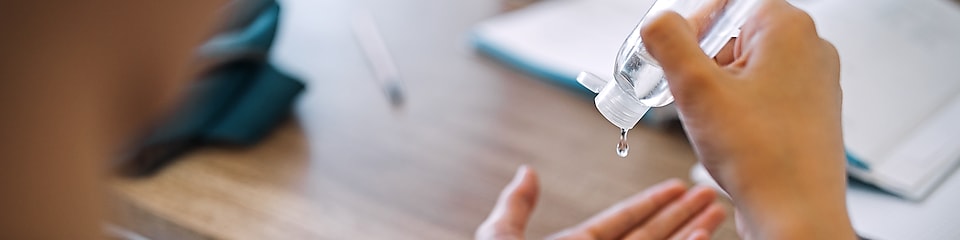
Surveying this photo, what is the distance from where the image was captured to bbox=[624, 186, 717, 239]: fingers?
83 centimetres

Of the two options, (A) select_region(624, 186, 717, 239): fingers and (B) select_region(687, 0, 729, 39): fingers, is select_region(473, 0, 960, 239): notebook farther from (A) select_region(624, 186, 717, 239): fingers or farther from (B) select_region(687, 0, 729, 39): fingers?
(B) select_region(687, 0, 729, 39): fingers

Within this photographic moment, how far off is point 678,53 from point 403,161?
0.42m

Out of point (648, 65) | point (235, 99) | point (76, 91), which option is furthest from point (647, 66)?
point (235, 99)

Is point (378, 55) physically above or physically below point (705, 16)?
below

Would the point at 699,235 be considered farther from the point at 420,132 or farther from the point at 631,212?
the point at 420,132

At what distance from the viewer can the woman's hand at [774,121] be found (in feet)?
1.80

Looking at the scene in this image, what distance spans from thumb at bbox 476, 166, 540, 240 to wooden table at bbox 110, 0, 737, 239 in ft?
0.08

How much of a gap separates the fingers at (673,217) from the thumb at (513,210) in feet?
0.27

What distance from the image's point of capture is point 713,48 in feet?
2.00

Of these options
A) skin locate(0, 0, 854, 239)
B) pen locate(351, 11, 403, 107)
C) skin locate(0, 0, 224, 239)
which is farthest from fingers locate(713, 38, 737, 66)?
pen locate(351, 11, 403, 107)

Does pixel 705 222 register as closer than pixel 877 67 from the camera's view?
Yes

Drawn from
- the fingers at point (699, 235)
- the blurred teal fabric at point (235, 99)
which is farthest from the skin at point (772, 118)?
the blurred teal fabric at point (235, 99)

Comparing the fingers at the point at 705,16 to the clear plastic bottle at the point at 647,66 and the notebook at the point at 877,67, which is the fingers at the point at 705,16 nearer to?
the clear plastic bottle at the point at 647,66

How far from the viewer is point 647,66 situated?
2.02 feet
